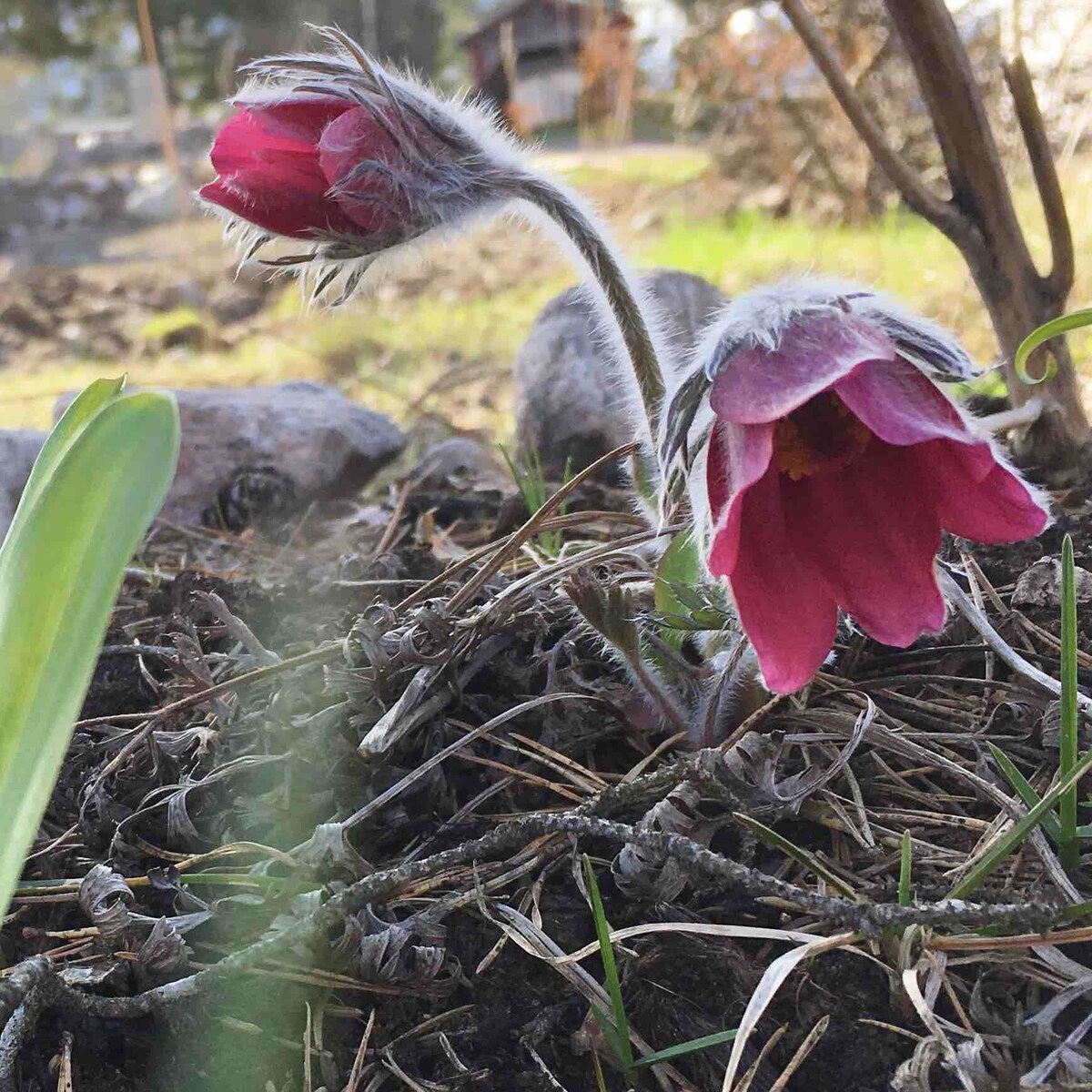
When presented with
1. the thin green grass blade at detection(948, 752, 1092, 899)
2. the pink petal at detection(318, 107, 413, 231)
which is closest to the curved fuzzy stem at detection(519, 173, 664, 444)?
the pink petal at detection(318, 107, 413, 231)

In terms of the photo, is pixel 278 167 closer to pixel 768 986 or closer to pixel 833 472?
pixel 833 472

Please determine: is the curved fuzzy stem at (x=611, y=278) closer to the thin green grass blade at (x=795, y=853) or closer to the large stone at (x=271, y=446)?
the thin green grass blade at (x=795, y=853)

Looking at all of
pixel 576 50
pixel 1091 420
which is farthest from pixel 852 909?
pixel 576 50

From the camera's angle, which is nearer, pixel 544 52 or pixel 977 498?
pixel 977 498

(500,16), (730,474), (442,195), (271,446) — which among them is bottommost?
(271,446)

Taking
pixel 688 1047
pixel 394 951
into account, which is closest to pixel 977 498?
pixel 688 1047

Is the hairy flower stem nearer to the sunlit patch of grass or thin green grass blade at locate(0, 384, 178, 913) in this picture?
thin green grass blade at locate(0, 384, 178, 913)
